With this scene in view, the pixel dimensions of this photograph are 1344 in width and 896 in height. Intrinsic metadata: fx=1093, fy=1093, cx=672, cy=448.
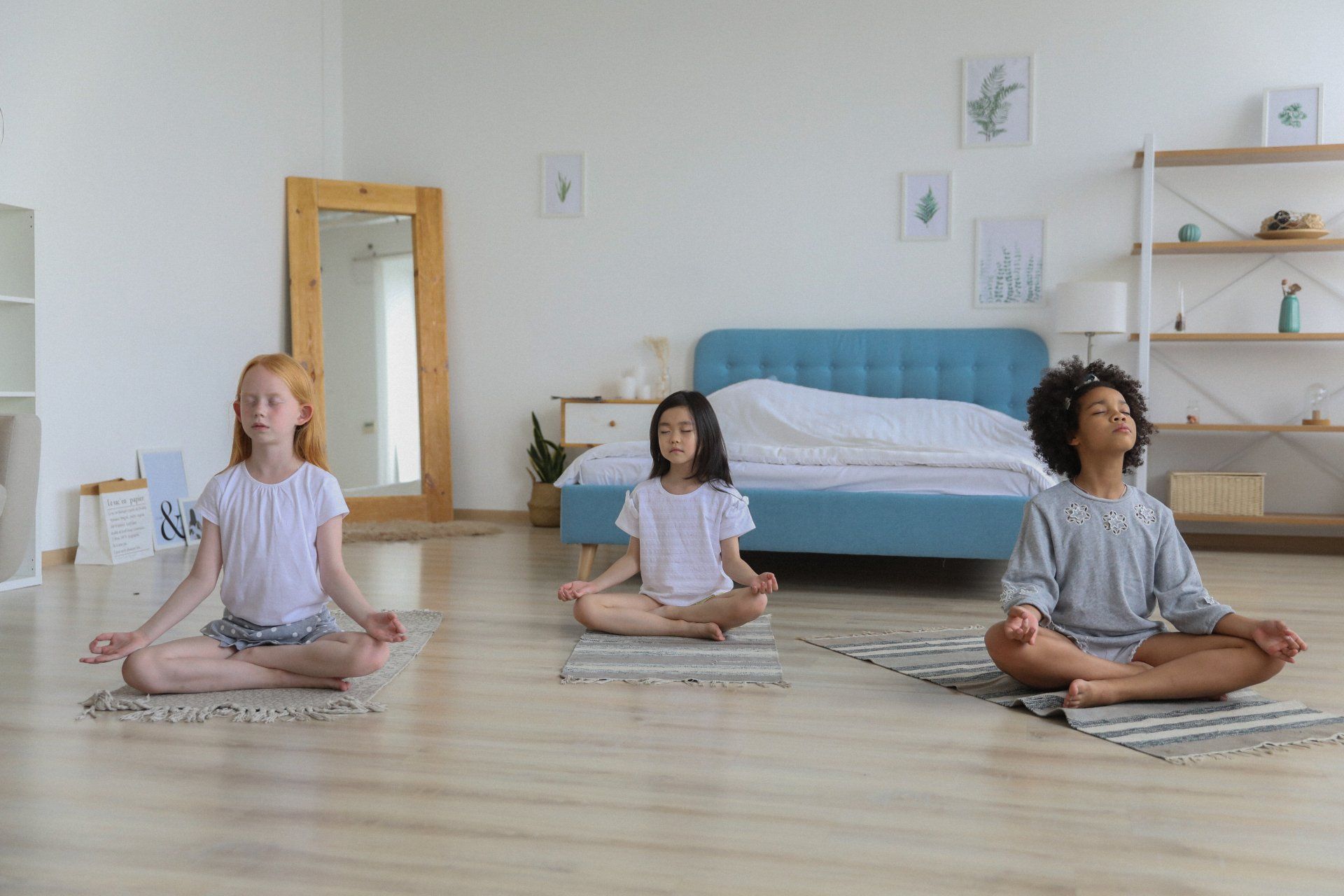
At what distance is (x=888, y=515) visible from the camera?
3428 mm

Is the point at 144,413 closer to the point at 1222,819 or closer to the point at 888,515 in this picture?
the point at 888,515

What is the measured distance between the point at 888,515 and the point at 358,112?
3.57 m

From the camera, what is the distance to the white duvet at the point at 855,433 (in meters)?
3.51

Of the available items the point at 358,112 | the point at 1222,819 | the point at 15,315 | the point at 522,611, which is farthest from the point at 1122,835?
the point at 358,112

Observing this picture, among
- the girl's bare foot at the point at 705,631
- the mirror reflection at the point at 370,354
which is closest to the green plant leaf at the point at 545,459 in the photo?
the mirror reflection at the point at 370,354

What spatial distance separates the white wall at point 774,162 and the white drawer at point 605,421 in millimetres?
341

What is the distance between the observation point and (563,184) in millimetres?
5246

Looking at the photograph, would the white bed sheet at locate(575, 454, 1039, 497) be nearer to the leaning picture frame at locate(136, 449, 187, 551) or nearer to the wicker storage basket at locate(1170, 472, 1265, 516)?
the wicker storage basket at locate(1170, 472, 1265, 516)

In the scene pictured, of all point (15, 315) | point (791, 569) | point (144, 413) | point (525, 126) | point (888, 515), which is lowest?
point (791, 569)

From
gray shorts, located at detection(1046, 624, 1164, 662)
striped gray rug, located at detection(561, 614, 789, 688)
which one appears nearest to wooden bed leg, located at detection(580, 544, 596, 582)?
striped gray rug, located at detection(561, 614, 789, 688)

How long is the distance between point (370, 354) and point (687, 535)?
9.64 ft

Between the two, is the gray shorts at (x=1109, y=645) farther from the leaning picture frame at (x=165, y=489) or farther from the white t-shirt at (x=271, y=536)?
the leaning picture frame at (x=165, y=489)

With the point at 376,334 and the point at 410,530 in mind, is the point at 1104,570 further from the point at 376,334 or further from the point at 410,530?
the point at 376,334

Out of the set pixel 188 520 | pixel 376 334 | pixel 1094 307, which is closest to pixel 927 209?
pixel 1094 307
